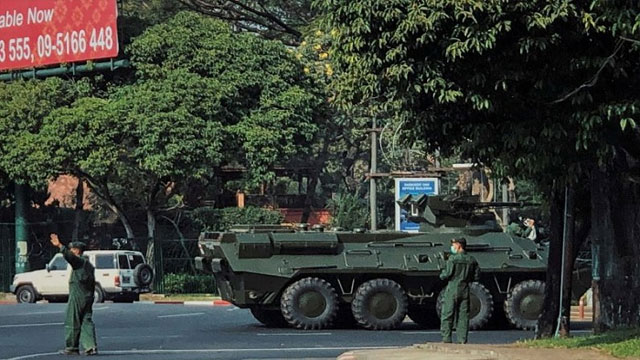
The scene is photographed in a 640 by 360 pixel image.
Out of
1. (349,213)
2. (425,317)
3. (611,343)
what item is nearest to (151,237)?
(349,213)

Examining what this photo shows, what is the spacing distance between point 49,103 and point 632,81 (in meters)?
29.4

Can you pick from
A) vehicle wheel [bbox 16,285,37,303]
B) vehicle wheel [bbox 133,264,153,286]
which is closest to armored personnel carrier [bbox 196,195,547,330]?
vehicle wheel [bbox 133,264,153,286]

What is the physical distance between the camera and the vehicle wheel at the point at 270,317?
25.6 metres

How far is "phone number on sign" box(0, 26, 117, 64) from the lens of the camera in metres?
40.3

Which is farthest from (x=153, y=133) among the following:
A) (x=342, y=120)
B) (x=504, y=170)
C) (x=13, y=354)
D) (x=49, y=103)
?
(x=504, y=170)

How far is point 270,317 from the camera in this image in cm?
2575

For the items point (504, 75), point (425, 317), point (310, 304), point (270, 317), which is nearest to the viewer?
point (504, 75)

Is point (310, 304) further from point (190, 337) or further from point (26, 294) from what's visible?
point (26, 294)

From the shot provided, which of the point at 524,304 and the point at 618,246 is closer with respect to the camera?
the point at 618,246

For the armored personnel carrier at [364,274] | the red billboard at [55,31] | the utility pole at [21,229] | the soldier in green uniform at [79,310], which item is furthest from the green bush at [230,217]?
the soldier in green uniform at [79,310]

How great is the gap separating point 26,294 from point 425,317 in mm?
15416

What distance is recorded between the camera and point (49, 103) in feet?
134

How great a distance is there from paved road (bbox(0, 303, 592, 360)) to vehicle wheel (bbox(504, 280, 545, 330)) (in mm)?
500

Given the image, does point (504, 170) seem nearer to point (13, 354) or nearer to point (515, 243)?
point (13, 354)
